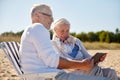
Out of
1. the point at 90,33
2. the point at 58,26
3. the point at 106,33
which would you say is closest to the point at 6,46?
the point at 58,26

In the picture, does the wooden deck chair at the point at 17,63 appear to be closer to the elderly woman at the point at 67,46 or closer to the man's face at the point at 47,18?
the man's face at the point at 47,18

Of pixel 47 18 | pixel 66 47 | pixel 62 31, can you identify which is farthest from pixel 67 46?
pixel 47 18

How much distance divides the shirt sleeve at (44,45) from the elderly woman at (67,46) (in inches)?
34.4

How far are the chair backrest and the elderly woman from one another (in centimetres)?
69

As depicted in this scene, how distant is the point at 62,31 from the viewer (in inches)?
180

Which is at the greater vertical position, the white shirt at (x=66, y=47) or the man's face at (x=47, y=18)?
the man's face at (x=47, y=18)

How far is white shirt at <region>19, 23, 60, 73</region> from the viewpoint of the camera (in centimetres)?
357

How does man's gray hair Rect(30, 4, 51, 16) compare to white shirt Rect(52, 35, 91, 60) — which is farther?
white shirt Rect(52, 35, 91, 60)

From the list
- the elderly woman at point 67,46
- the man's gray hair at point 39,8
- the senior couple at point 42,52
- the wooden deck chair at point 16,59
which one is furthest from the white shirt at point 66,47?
the man's gray hair at point 39,8

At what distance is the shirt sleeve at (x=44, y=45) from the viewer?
3.57m

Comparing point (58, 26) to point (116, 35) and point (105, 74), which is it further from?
point (116, 35)

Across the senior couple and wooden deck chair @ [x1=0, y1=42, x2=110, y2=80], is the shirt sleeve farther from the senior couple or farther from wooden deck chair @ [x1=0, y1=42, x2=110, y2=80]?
wooden deck chair @ [x1=0, y1=42, x2=110, y2=80]

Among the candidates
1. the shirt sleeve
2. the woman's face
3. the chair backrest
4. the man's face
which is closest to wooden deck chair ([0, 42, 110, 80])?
the chair backrest

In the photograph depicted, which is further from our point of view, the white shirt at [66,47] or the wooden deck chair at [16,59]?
the white shirt at [66,47]
